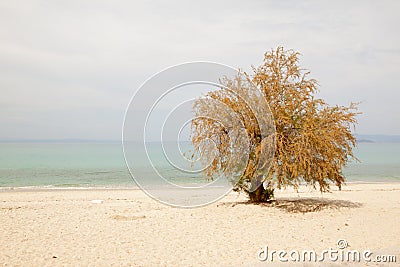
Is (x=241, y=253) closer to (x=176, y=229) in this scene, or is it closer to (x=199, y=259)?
(x=199, y=259)

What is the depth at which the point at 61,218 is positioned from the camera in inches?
541

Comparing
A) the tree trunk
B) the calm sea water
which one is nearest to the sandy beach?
the tree trunk

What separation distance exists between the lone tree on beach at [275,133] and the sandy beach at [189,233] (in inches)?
55.6

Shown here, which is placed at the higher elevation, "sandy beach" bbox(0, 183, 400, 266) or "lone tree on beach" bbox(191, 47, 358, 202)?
"lone tree on beach" bbox(191, 47, 358, 202)

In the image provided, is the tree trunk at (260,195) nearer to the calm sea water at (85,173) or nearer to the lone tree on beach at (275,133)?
the lone tree on beach at (275,133)

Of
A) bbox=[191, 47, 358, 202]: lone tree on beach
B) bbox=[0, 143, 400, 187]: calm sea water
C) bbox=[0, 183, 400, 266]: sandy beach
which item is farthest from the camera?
bbox=[0, 143, 400, 187]: calm sea water

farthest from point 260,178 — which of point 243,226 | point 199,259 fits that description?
point 199,259

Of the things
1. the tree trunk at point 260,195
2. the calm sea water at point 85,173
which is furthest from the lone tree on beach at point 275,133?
the calm sea water at point 85,173

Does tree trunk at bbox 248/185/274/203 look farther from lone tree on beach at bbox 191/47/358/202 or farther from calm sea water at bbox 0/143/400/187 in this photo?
calm sea water at bbox 0/143/400/187

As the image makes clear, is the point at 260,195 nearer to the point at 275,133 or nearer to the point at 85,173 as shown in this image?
the point at 275,133

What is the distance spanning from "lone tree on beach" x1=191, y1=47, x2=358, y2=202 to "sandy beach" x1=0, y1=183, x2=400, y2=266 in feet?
4.63

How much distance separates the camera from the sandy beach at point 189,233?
30.7ft

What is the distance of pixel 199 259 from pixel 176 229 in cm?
312

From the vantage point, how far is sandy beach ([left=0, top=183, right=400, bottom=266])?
936 cm
